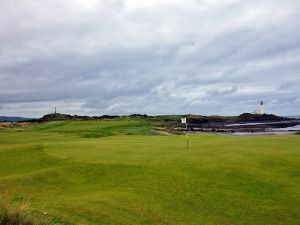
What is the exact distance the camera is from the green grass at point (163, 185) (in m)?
17.5

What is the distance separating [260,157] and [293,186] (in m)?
5.55

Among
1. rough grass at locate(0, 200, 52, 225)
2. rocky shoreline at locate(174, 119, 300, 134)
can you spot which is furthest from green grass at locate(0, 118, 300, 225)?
rocky shoreline at locate(174, 119, 300, 134)

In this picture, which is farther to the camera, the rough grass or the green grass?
the green grass

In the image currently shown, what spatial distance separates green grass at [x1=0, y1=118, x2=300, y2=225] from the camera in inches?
688

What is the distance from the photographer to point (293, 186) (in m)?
22.5

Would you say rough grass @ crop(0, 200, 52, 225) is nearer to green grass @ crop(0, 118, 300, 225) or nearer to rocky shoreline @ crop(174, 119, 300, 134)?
green grass @ crop(0, 118, 300, 225)

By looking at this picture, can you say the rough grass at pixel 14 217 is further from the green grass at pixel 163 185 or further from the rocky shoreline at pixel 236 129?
the rocky shoreline at pixel 236 129

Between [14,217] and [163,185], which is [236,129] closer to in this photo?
[163,185]

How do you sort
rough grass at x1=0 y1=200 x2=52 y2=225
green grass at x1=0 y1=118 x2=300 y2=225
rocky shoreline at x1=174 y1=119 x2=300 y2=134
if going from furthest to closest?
rocky shoreline at x1=174 y1=119 x2=300 y2=134
green grass at x1=0 y1=118 x2=300 y2=225
rough grass at x1=0 y1=200 x2=52 y2=225

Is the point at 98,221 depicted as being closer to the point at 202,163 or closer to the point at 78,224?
the point at 78,224

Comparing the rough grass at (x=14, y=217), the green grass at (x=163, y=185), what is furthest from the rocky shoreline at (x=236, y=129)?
the rough grass at (x=14, y=217)

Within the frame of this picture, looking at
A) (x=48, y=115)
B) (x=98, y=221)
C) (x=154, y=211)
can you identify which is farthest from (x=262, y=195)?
(x=48, y=115)

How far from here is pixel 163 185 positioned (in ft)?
73.6

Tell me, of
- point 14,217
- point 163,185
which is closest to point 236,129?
point 163,185
